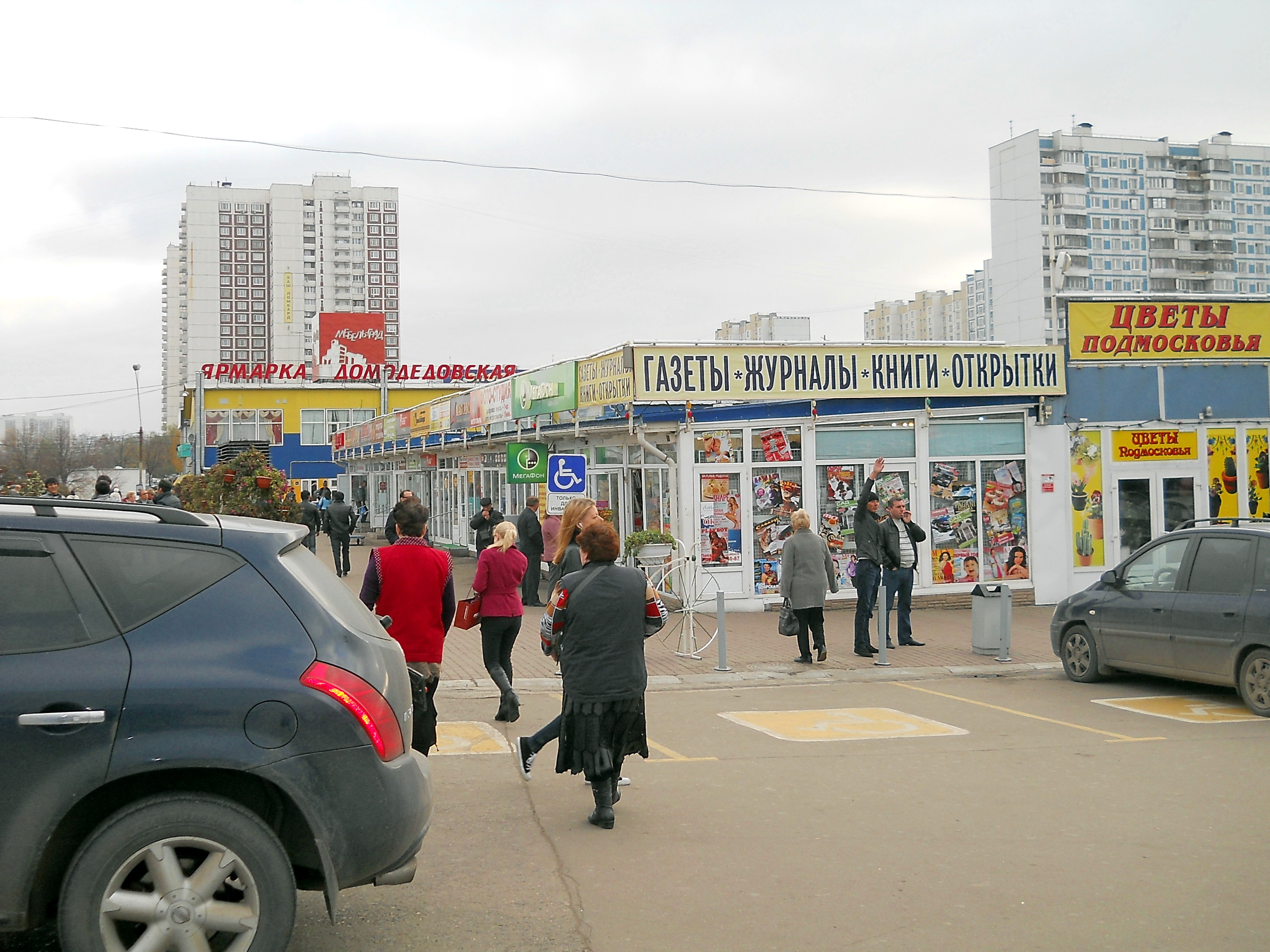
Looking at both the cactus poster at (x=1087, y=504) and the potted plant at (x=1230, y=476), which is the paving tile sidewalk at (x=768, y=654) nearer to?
the cactus poster at (x=1087, y=504)

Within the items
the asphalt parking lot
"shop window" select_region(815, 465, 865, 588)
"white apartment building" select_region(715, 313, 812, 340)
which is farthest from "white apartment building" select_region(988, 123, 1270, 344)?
the asphalt parking lot

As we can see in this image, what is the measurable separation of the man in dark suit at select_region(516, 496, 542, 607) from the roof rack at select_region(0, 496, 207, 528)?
13386mm

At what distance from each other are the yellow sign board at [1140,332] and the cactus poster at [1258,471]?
4.91 ft

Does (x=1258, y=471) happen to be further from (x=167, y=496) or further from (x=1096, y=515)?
(x=167, y=496)

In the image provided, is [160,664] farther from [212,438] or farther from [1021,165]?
[1021,165]

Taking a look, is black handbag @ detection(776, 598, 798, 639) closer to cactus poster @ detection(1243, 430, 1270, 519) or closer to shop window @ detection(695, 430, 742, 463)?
shop window @ detection(695, 430, 742, 463)

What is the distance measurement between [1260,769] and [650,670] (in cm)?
642

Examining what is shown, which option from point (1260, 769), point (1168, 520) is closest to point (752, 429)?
point (1168, 520)

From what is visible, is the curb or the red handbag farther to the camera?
the curb

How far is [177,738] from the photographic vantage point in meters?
3.59

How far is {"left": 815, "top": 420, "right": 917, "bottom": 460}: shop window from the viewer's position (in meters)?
18.0

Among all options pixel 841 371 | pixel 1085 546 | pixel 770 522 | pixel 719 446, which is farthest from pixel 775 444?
pixel 1085 546

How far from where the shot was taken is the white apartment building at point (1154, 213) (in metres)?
112

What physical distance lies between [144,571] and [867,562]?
1105 centimetres
